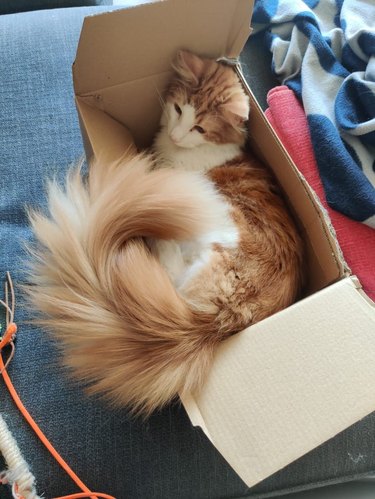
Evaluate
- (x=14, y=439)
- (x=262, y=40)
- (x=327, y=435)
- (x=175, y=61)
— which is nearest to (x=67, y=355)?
(x=14, y=439)

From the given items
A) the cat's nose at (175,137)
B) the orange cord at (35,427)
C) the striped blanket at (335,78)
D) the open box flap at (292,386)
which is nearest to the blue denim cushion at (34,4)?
the striped blanket at (335,78)

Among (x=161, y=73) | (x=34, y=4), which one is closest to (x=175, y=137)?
(x=161, y=73)

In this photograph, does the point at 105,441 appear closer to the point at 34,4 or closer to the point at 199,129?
the point at 199,129

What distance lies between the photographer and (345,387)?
63 cm

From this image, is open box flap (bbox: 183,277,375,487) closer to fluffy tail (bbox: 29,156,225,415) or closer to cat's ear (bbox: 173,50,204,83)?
fluffy tail (bbox: 29,156,225,415)

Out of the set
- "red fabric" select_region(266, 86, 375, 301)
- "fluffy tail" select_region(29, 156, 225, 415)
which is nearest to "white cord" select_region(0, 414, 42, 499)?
"fluffy tail" select_region(29, 156, 225, 415)

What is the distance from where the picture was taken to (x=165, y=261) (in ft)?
2.94

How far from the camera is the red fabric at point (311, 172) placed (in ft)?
3.32

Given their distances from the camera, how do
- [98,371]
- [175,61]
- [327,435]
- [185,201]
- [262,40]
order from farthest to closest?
1. [262,40]
2. [175,61]
3. [185,201]
4. [98,371]
5. [327,435]

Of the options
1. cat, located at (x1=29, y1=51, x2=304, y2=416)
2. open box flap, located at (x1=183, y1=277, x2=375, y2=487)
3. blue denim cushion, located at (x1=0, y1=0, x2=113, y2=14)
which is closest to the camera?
open box flap, located at (x1=183, y1=277, x2=375, y2=487)

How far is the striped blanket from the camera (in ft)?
3.33

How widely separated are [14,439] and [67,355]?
0.21m

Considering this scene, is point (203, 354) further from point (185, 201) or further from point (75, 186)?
point (75, 186)

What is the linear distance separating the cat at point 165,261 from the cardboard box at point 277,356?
2.4 inches
